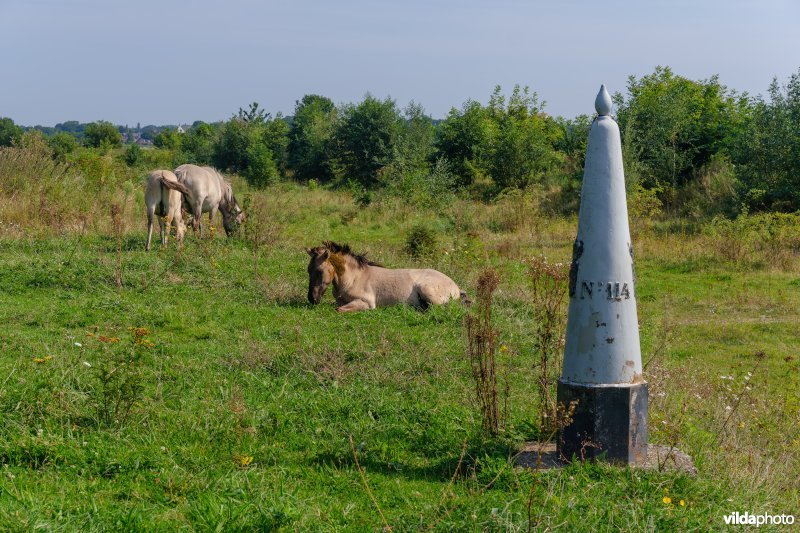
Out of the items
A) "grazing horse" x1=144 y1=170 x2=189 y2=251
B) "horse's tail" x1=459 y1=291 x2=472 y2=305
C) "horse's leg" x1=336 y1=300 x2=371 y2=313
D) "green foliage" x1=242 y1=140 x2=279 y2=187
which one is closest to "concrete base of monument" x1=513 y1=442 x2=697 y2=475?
"horse's leg" x1=336 y1=300 x2=371 y2=313

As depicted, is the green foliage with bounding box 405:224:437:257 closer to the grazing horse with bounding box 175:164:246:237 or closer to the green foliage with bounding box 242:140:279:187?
the grazing horse with bounding box 175:164:246:237

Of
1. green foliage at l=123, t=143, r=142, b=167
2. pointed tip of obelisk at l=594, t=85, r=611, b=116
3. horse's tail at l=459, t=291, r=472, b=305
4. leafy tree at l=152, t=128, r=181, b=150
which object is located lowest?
horse's tail at l=459, t=291, r=472, b=305

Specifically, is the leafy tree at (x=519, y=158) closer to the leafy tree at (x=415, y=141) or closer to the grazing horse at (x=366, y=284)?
the leafy tree at (x=415, y=141)

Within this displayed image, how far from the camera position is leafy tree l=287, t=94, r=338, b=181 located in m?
48.6

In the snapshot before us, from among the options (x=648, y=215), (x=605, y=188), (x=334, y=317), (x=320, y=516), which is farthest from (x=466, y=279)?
(x=648, y=215)

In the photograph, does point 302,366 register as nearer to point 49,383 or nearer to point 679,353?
point 49,383

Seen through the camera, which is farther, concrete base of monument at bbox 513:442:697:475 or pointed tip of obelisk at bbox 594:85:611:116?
pointed tip of obelisk at bbox 594:85:611:116

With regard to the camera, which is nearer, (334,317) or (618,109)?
(334,317)

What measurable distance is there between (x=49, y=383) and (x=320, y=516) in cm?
278

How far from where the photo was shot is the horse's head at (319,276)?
1210 cm

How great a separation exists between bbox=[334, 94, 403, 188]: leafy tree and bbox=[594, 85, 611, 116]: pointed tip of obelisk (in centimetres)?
3789

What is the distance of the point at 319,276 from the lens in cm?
1210

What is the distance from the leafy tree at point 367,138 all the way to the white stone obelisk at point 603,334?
125 feet

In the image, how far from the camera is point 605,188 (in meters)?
5.66
